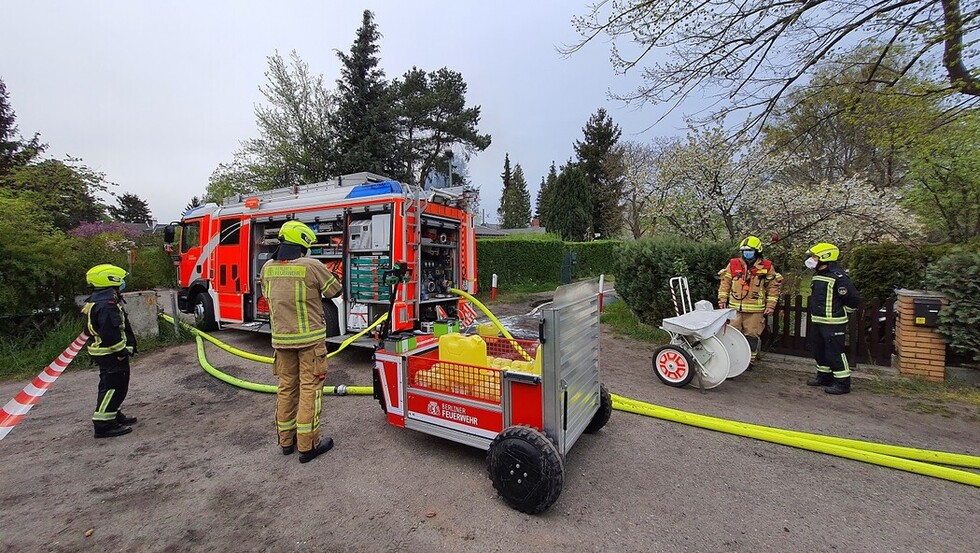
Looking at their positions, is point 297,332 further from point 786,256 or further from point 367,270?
point 786,256

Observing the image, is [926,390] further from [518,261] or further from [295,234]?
[518,261]

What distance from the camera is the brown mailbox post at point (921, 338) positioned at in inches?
189

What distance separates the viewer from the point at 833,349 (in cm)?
480

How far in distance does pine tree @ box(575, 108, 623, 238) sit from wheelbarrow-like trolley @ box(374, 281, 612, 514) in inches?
1187

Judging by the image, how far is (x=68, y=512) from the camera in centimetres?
273

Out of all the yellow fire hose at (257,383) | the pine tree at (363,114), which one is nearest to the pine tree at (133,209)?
the pine tree at (363,114)

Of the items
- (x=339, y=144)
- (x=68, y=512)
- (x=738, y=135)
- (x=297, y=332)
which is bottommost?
(x=68, y=512)

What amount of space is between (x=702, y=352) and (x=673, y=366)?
0.38 metres

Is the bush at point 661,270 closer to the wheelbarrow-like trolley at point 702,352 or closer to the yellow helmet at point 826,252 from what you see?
the yellow helmet at point 826,252

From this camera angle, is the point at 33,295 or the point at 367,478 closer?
the point at 367,478

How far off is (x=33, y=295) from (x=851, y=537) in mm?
10818

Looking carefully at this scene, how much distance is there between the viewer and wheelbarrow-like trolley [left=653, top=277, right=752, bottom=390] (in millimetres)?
4672

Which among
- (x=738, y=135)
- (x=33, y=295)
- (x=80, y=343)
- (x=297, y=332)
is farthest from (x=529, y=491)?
(x=33, y=295)

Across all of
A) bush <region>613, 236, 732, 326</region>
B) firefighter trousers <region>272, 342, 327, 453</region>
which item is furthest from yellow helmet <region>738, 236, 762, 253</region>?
firefighter trousers <region>272, 342, 327, 453</region>
